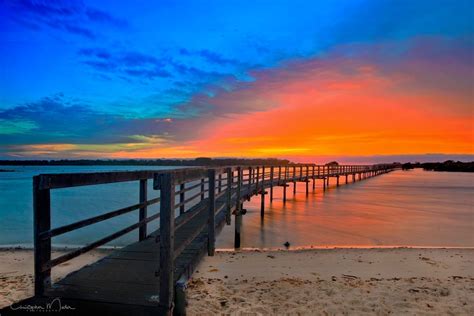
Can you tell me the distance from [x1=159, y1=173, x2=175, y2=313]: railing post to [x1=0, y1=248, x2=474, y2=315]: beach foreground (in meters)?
1.49

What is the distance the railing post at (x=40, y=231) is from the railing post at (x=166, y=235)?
1.16 m

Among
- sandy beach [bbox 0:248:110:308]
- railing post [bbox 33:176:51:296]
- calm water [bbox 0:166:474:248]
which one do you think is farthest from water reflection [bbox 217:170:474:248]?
Answer: railing post [bbox 33:176:51:296]

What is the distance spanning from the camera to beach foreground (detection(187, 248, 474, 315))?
489cm

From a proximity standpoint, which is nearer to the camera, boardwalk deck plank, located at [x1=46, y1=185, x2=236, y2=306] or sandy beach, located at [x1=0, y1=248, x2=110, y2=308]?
boardwalk deck plank, located at [x1=46, y1=185, x2=236, y2=306]

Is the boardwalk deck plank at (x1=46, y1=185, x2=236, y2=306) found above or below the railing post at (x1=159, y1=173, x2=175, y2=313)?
below

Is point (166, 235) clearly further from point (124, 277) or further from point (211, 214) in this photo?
point (211, 214)

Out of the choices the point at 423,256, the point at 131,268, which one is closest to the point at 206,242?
the point at 131,268

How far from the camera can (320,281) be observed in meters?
6.17

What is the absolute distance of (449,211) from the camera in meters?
20.3

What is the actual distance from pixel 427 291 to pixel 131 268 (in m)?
4.71

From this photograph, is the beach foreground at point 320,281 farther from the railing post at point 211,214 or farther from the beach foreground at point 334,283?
the railing post at point 211,214

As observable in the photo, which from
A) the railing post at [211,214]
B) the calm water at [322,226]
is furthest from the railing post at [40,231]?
the calm water at [322,226]

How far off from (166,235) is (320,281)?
12.4 feet

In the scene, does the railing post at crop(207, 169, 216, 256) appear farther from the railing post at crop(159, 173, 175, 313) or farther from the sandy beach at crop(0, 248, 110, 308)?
the sandy beach at crop(0, 248, 110, 308)
